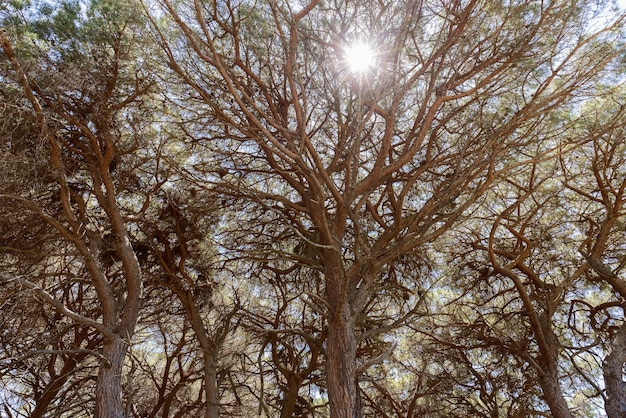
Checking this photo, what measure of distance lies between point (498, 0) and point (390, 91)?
1.26 metres

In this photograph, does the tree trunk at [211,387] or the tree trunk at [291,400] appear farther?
the tree trunk at [291,400]

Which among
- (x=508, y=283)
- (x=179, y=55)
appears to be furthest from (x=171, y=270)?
(x=508, y=283)

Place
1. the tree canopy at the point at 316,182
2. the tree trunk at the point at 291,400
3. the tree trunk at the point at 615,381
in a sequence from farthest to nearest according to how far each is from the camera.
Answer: the tree trunk at the point at 291,400 < the tree trunk at the point at 615,381 < the tree canopy at the point at 316,182

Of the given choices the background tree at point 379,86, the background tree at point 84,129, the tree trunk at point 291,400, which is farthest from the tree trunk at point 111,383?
the tree trunk at point 291,400

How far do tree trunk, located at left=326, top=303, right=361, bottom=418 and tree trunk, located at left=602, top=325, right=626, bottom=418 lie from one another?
98.9 inches

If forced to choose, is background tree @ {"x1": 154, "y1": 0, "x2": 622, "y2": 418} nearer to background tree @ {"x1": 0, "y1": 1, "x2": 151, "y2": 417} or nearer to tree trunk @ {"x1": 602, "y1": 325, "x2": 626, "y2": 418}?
background tree @ {"x1": 0, "y1": 1, "x2": 151, "y2": 417}

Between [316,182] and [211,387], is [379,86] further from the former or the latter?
[211,387]

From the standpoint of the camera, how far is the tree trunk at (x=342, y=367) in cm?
384

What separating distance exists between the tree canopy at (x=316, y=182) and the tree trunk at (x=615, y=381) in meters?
0.02

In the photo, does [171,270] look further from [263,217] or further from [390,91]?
[390,91]

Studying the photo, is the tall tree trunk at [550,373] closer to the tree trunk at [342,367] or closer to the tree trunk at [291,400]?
the tree trunk at [342,367]

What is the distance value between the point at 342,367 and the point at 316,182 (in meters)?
1.56

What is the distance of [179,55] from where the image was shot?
471 cm

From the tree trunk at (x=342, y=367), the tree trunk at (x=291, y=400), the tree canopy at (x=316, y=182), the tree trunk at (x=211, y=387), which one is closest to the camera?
the tree trunk at (x=342, y=367)
